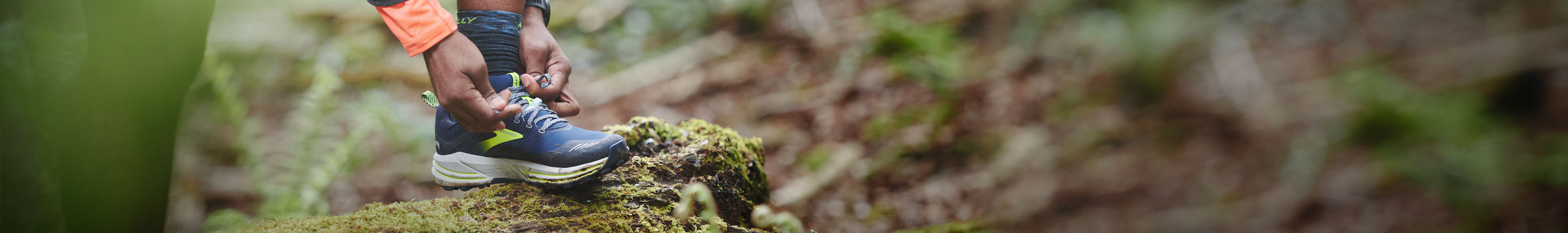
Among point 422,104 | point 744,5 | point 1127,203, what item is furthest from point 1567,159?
point 422,104

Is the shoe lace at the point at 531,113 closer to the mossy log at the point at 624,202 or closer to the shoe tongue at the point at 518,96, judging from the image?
the shoe tongue at the point at 518,96

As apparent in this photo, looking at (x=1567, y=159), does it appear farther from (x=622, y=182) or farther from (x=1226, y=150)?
(x=622, y=182)

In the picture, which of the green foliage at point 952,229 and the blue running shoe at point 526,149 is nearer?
the blue running shoe at point 526,149

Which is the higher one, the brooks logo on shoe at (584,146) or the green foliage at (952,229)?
the green foliage at (952,229)

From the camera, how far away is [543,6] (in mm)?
974

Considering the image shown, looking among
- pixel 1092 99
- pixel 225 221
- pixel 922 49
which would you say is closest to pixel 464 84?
pixel 225 221

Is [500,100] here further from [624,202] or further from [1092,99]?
[1092,99]

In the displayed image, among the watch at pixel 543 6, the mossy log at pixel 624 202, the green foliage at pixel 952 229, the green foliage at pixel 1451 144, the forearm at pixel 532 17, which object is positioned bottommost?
the mossy log at pixel 624 202

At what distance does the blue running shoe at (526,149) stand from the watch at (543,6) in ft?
0.42

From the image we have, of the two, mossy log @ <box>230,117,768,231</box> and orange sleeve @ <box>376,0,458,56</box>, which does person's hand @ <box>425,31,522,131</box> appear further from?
mossy log @ <box>230,117,768,231</box>

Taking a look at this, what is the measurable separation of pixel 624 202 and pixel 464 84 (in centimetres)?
31

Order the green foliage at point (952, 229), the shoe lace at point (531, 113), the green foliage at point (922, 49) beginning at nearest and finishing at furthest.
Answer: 1. the shoe lace at point (531, 113)
2. the green foliage at point (952, 229)
3. the green foliage at point (922, 49)

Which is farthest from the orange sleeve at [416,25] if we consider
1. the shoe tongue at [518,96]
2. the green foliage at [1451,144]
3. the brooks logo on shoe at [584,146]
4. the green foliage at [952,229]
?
the green foliage at [1451,144]

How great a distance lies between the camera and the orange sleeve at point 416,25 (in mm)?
786
